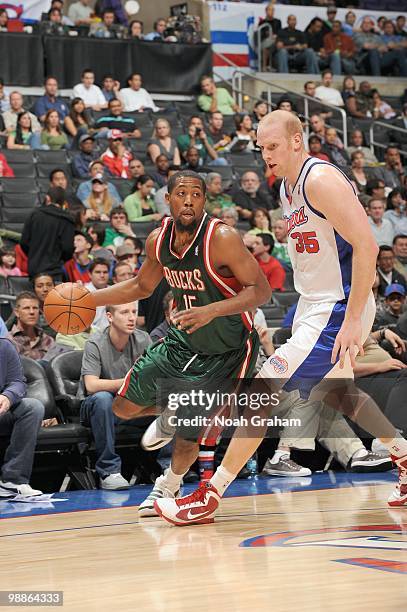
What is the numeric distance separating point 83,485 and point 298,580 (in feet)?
12.3

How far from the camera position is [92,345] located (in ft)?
23.0

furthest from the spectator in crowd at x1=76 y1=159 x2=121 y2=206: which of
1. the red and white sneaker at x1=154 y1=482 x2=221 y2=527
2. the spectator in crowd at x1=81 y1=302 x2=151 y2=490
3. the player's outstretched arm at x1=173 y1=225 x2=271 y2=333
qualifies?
the red and white sneaker at x1=154 y1=482 x2=221 y2=527

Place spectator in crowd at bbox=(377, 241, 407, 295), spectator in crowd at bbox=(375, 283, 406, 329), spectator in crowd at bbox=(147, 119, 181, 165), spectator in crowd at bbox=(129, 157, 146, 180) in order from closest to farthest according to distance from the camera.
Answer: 1. spectator in crowd at bbox=(375, 283, 406, 329)
2. spectator in crowd at bbox=(377, 241, 407, 295)
3. spectator in crowd at bbox=(129, 157, 146, 180)
4. spectator in crowd at bbox=(147, 119, 181, 165)

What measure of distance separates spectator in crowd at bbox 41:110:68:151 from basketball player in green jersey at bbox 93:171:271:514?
7.34 m

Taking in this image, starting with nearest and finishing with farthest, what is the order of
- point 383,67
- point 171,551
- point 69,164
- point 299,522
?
1. point 171,551
2. point 299,522
3. point 69,164
4. point 383,67

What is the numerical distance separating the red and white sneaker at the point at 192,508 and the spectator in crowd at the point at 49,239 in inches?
190

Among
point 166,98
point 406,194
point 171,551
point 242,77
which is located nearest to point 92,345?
point 171,551

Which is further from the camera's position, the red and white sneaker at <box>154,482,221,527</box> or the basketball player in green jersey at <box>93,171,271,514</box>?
the basketball player in green jersey at <box>93,171,271,514</box>

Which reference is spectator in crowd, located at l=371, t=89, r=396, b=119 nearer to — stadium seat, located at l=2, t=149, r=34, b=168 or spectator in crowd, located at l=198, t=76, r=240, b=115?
spectator in crowd, located at l=198, t=76, r=240, b=115

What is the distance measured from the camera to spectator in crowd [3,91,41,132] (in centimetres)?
1224

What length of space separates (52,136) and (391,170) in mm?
4925

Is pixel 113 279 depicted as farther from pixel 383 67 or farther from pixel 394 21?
pixel 394 21

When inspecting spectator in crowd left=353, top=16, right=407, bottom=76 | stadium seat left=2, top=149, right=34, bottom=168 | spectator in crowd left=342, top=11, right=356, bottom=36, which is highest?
spectator in crowd left=342, top=11, right=356, bottom=36

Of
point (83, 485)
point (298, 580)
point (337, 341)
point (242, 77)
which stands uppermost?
point (242, 77)
